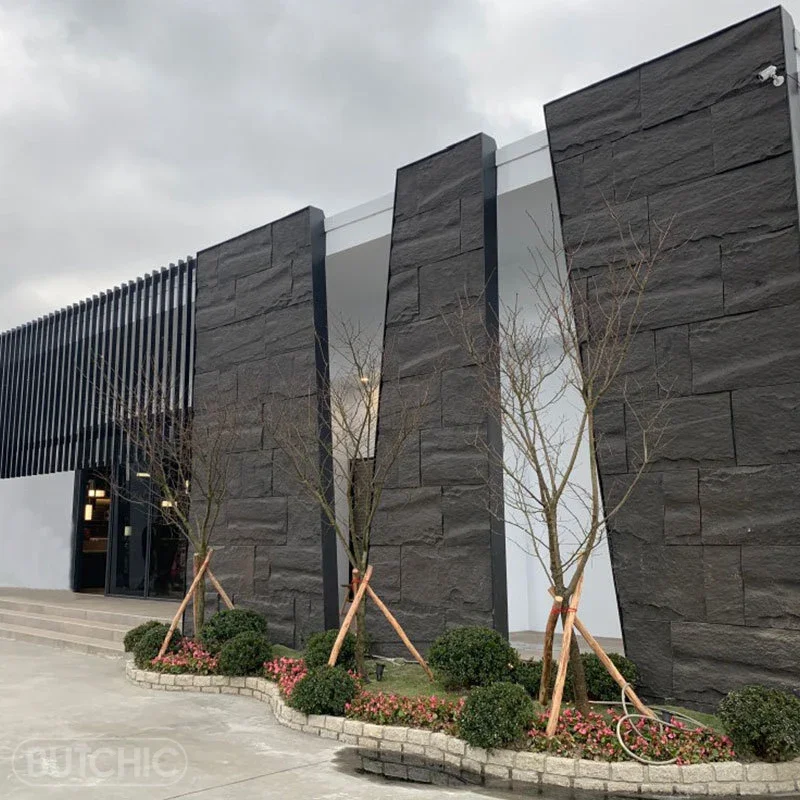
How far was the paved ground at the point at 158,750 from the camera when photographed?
4934 mm

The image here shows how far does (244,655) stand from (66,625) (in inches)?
203

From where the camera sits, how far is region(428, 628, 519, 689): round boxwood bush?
260 inches

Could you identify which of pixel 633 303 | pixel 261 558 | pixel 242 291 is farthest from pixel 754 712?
pixel 242 291

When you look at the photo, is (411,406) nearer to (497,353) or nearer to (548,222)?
(497,353)

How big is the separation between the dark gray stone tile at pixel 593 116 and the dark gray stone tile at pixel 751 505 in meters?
3.25

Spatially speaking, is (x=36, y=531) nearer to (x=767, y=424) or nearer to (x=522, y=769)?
(x=522, y=769)

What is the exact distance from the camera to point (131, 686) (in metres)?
8.52

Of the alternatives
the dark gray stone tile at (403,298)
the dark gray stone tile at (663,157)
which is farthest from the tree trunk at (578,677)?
the dark gray stone tile at (403,298)

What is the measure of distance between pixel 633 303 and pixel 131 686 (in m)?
6.55

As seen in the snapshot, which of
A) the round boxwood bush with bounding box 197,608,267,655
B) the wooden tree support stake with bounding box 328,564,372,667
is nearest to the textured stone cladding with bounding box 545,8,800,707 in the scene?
the wooden tree support stake with bounding box 328,564,372,667

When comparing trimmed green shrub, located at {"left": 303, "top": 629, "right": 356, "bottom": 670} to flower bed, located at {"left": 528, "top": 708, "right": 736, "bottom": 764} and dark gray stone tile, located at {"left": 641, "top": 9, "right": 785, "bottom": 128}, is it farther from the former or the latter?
dark gray stone tile, located at {"left": 641, "top": 9, "right": 785, "bottom": 128}

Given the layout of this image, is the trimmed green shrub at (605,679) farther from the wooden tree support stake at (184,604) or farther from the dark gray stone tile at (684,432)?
the wooden tree support stake at (184,604)

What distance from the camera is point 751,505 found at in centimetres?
602

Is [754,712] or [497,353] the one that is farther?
[497,353]
